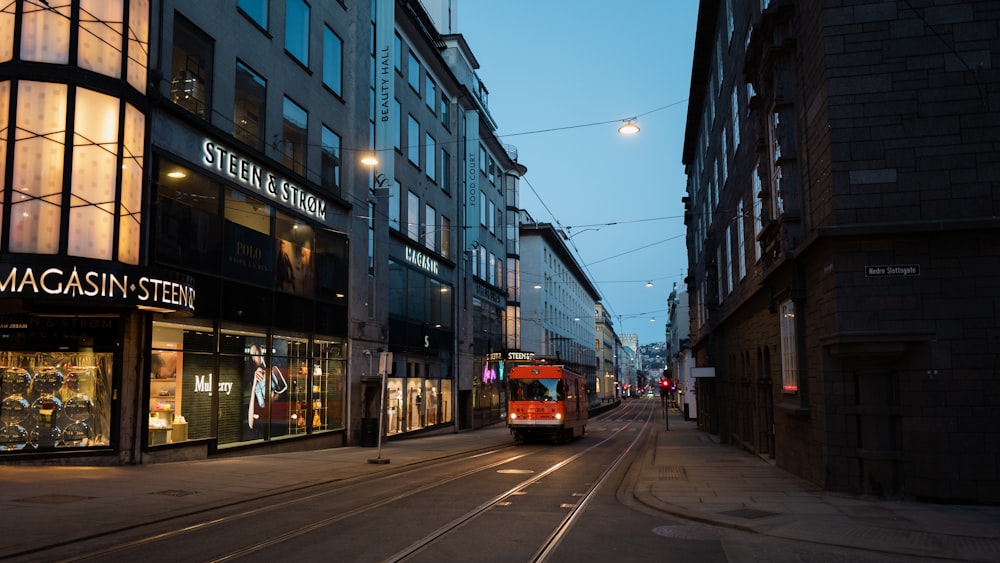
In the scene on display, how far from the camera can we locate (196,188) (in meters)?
19.3

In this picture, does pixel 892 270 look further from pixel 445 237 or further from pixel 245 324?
pixel 445 237

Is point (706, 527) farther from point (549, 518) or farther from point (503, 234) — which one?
point (503, 234)

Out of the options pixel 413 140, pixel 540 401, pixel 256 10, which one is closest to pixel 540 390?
pixel 540 401

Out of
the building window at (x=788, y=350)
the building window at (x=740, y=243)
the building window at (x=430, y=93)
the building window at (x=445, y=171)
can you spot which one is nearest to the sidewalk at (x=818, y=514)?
the building window at (x=788, y=350)

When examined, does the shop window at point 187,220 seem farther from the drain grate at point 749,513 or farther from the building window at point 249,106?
the drain grate at point 749,513

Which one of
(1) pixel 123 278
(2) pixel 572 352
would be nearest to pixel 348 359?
(1) pixel 123 278

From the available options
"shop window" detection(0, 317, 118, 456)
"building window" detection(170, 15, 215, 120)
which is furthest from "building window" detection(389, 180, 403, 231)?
"shop window" detection(0, 317, 118, 456)

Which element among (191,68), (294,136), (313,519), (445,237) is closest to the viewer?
(313,519)

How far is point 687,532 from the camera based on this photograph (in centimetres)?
1055

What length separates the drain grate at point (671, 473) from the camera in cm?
1705

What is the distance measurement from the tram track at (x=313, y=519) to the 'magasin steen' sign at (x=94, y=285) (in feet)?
17.6

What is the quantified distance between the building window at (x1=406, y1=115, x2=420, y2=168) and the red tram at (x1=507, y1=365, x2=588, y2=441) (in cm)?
1133

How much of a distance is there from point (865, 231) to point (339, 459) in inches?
603

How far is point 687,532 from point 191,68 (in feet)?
54.3
